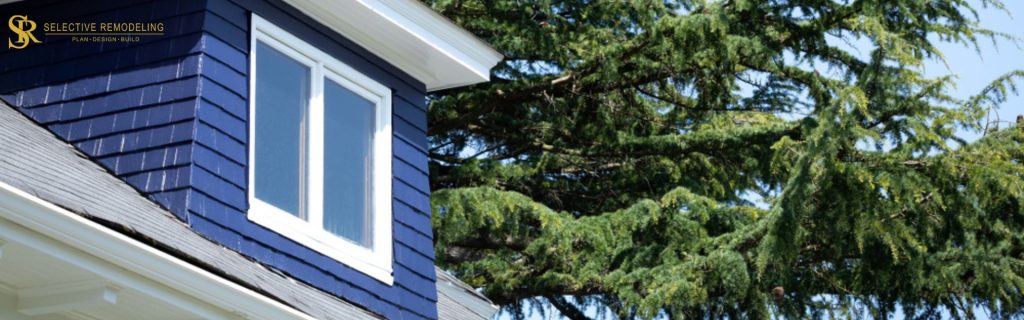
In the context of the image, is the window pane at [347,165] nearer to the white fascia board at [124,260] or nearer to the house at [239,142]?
the house at [239,142]

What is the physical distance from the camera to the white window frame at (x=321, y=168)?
7.69 m

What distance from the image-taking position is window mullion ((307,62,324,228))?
7906 mm

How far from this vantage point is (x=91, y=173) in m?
7.20

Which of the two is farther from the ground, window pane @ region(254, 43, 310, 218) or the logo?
the logo

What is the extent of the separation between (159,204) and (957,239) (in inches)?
291

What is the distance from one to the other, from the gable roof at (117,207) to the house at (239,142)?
15 millimetres

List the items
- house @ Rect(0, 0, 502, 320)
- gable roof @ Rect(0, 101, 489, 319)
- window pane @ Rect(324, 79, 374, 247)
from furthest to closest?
window pane @ Rect(324, 79, 374, 247) < house @ Rect(0, 0, 502, 320) < gable roof @ Rect(0, 101, 489, 319)

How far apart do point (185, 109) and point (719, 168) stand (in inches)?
314

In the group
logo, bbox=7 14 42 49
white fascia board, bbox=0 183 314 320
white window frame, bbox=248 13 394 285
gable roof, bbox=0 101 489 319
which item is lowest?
white fascia board, bbox=0 183 314 320

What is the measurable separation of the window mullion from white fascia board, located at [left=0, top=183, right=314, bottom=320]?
138 centimetres

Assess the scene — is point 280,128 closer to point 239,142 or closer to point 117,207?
point 239,142

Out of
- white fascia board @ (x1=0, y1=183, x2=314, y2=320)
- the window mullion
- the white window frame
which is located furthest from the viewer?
the window mullion

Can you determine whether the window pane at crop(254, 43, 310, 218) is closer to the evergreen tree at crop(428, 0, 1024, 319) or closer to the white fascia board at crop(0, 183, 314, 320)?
the white fascia board at crop(0, 183, 314, 320)

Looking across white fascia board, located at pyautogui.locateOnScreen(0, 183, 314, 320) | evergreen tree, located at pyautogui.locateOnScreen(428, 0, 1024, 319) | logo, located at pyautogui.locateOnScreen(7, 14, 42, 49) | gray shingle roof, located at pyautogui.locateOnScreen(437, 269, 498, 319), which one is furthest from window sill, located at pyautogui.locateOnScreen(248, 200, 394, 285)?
evergreen tree, located at pyautogui.locateOnScreen(428, 0, 1024, 319)
